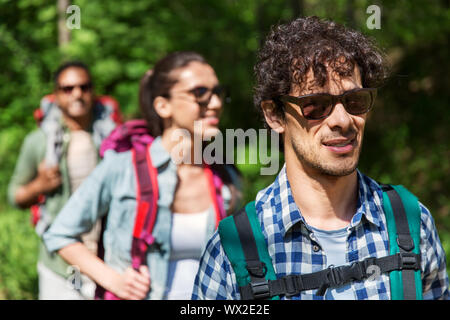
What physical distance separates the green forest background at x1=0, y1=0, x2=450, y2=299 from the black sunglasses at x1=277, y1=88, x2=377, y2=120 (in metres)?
4.47

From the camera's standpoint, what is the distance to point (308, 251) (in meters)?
1.93

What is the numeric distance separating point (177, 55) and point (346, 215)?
179 centimetres

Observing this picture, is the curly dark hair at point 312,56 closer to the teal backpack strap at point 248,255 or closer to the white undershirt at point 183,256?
the teal backpack strap at point 248,255

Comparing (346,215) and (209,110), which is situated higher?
(209,110)

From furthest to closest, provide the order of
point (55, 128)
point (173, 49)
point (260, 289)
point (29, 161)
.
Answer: point (173, 49), point (55, 128), point (29, 161), point (260, 289)

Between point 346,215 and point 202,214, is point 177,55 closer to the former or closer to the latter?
point 202,214

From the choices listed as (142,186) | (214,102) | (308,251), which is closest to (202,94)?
(214,102)

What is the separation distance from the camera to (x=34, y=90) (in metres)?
7.04

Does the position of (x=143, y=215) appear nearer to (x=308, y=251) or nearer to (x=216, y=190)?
(x=216, y=190)

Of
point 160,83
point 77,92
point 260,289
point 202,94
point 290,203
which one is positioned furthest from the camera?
point 77,92

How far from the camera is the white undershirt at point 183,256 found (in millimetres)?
2943

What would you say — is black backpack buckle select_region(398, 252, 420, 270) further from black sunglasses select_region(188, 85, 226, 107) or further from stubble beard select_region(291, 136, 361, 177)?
black sunglasses select_region(188, 85, 226, 107)

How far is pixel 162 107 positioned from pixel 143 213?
0.78 m

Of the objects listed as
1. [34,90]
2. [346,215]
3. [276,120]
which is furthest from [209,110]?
[34,90]
